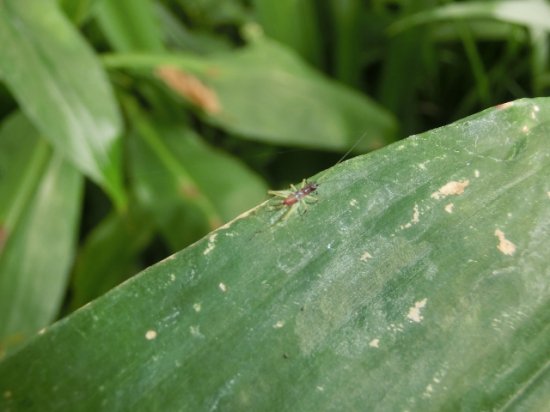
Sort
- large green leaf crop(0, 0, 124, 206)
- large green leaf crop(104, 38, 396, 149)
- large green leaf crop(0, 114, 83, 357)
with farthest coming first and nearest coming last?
large green leaf crop(104, 38, 396, 149) < large green leaf crop(0, 114, 83, 357) < large green leaf crop(0, 0, 124, 206)

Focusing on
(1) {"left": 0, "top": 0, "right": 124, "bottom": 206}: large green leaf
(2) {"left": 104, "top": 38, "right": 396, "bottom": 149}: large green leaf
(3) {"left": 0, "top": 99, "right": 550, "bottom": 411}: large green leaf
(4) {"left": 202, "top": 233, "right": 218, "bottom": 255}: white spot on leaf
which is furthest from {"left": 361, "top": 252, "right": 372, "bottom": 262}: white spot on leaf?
(2) {"left": 104, "top": 38, "right": 396, "bottom": 149}: large green leaf

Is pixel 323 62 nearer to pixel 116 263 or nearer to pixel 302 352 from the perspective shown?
pixel 116 263

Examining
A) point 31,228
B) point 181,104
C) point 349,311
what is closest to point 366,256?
point 349,311

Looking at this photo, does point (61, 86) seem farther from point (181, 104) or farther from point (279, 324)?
point (279, 324)

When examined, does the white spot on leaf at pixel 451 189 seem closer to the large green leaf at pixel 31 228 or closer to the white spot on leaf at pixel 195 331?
the white spot on leaf at pixel 195 331

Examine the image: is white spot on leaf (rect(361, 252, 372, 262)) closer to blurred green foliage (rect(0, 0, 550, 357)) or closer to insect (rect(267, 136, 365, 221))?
insect (rect(267, 136, 365, 221))

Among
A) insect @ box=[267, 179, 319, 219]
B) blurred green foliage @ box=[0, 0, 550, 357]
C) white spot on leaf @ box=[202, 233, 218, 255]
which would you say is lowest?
blurred green foliage @ box=[0, 0, 550, 357]

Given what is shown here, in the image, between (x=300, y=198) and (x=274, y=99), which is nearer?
(x=300, y=198)
